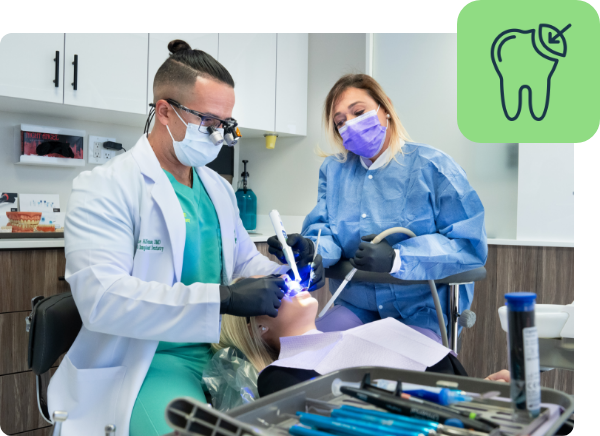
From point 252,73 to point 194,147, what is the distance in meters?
1.81

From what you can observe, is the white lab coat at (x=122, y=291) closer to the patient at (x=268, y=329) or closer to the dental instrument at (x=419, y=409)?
the patient at (x=268, y=329)

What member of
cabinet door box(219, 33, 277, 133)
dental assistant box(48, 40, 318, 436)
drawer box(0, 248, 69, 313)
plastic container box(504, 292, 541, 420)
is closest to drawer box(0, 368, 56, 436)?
drawer box(0, 248, 69, 313)

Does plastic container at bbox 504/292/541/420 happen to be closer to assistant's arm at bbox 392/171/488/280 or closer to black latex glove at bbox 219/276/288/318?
black latex glove at bbox 219/276/288/318

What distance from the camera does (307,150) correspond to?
341 centimetres

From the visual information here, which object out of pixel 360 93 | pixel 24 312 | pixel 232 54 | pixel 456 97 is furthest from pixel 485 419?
pixel 232 54

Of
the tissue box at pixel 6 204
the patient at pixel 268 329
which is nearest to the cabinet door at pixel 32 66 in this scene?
the tissue box at pixel 6 204

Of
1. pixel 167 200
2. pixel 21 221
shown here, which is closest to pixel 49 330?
pixel 167 200

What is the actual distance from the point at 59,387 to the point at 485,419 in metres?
1.03

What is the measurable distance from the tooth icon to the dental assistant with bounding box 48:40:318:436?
1412mm

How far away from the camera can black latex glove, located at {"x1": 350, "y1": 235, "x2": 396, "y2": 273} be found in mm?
1514

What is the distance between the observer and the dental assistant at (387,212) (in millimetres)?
1596

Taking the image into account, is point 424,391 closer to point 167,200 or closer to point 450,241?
point 167,200

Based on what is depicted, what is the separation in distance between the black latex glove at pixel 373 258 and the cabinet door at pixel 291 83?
190cm

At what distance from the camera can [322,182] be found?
6.61ft
